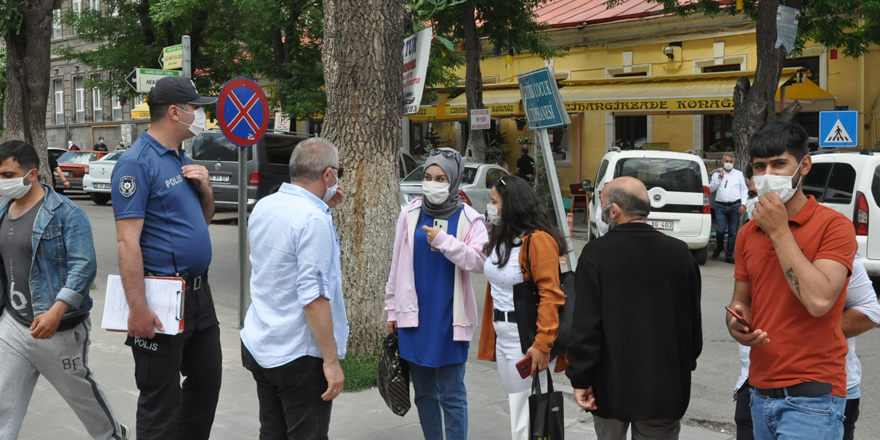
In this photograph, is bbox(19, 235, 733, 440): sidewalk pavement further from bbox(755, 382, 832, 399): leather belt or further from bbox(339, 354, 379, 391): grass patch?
bbox(755, 382, 832, 399): leather belt

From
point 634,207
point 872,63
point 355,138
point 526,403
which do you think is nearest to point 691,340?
point 634,207

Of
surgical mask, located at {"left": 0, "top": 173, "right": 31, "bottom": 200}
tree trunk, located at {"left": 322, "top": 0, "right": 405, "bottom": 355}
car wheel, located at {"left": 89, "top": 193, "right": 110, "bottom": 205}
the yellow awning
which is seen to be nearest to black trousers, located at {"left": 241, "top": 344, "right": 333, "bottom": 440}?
surgical mask, located at {"left": 0, "top": 173, "right": 31, "bottom": 200}

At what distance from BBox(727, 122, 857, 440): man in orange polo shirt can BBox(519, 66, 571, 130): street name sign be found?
125 inches

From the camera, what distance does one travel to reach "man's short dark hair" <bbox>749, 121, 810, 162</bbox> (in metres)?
3.12

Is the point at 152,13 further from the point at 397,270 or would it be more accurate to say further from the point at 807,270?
the point at 807,270

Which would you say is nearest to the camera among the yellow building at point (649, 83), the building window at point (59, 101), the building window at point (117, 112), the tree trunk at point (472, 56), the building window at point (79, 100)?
the yellow building at point (649, 83)

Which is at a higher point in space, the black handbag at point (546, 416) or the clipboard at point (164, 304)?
the clipboard at point (164, 304)

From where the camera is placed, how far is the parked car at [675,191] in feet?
45.4

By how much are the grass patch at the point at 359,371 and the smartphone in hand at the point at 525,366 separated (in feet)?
7.04

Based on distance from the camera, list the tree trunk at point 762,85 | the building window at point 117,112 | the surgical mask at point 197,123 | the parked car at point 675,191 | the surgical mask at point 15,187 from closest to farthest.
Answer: the surgical mask at point 197,123
the surgical mask at point 15,187
the parked car at point 675,191
the tree trunk at point 762,85
the building window at point 117,112

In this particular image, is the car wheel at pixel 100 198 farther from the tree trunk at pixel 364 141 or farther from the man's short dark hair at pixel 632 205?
the man's short dark hair at pixel 632 205

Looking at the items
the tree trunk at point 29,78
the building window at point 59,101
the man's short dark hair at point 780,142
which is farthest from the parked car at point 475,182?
the building window at point 59,101

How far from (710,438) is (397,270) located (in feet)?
7.67

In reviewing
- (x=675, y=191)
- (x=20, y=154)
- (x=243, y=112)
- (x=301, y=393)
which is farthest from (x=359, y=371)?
(x=675, y=191)
